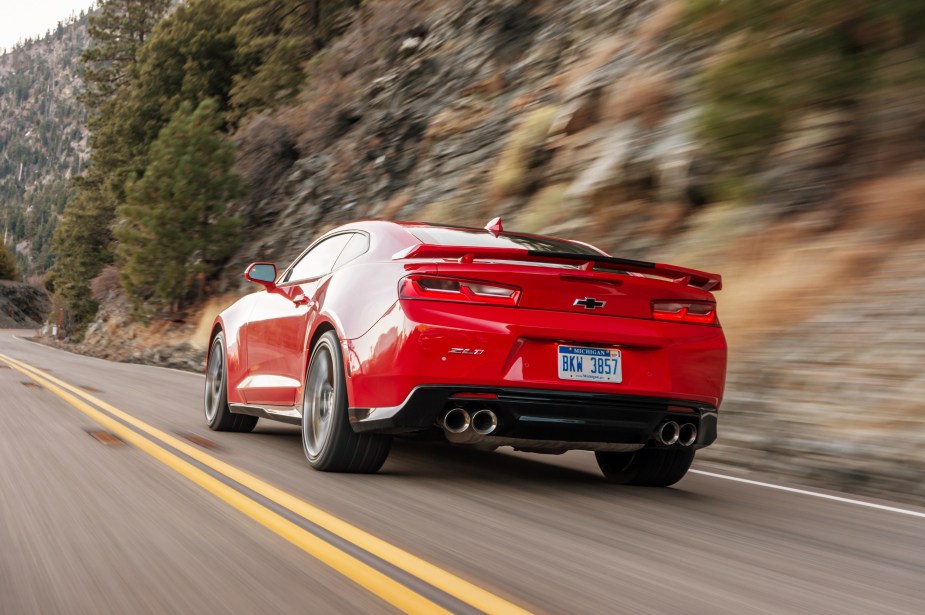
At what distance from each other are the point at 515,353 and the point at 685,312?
3.29 feet

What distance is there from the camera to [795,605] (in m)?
3.19

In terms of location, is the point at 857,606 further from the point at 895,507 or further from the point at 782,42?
the point at 782,42

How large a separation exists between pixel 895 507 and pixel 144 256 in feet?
85.3

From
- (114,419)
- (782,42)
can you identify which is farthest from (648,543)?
(782,42)

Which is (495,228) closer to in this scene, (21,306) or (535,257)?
(535,257)

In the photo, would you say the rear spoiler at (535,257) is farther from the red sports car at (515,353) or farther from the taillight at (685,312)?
the taillight at (685,312)

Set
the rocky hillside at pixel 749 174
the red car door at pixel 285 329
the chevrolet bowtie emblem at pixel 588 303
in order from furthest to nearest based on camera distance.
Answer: the rocky hillside at pixel 749 174 → the red car door at pixel 285 329 → the chevrolet bowtie emblem at pixel 588 303

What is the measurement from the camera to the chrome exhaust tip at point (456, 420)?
4.96 m

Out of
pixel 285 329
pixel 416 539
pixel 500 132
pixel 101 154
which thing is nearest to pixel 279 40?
pixel 101 154

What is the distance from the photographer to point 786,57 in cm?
995

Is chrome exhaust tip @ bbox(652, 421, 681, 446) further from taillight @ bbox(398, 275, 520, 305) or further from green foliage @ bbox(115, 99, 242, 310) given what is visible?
green foliage @ bbox(115, 99, 242, 310)

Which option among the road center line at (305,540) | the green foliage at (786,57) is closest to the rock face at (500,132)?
the green foliage at (786,57)

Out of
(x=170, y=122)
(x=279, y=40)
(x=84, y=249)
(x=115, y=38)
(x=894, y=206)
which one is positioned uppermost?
(x=115, y=38)

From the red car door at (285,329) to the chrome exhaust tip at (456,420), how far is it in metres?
1.40
